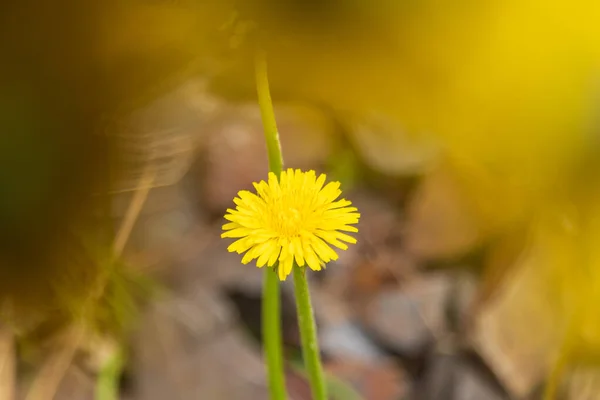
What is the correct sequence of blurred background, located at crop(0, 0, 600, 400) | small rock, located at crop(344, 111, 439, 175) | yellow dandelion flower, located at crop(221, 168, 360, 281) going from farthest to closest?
small rock, located at crop(344, 111, 439, 175) < blurred background, located at crop(0, 0, 600, 400) < yellow dandelion flower, located at crop(221, 168, 360, 281)

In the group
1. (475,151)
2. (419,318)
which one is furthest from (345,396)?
(475,151)

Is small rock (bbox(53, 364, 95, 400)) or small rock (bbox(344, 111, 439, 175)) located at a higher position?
small rock (bbox(344, 111, 439, 175))

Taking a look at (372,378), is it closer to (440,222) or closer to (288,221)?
(440,222)

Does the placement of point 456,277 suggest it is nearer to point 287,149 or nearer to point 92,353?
point 287,149

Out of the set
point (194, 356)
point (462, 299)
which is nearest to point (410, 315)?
point (462, 299)

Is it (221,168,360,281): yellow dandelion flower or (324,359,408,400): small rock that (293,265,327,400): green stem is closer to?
(221,168,360,281): yellow dandelion flower

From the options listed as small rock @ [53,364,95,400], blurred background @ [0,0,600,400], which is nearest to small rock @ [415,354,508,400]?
blurred background @ [0,0,600,400]

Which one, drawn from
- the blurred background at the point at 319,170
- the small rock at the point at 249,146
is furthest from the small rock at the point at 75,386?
the small rock at the point at 249,146

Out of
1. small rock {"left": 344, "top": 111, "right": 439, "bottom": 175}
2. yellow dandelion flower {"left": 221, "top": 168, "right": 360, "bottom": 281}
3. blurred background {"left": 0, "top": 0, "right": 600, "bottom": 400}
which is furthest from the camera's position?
small rock {"left": 344, "top": 111, "right": 439, "bottom": 175}
